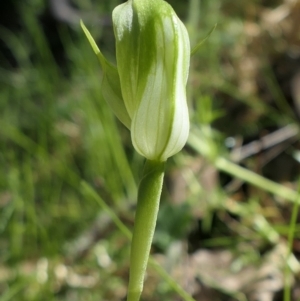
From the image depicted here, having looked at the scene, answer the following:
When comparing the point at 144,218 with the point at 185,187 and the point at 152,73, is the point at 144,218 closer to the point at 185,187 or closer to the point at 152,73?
the point at 152,73

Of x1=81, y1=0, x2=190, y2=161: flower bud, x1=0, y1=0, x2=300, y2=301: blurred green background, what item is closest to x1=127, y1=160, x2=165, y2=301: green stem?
x1=81, y1=0, x2=190, y2=161: flower bud

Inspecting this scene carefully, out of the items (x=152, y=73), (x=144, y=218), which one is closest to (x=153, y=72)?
(x=152, y=73)

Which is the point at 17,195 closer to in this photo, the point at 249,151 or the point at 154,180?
the point at 249,151

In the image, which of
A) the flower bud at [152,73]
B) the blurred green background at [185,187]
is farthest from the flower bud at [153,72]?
the blurred green background at [185,187]

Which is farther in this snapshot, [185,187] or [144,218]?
[185,187]

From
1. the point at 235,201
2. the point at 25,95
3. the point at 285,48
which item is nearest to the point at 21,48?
the point at 25,95

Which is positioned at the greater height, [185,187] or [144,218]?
[144,218]

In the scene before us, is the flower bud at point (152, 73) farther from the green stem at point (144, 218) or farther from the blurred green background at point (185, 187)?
the blurred green background at point (185, 187)
